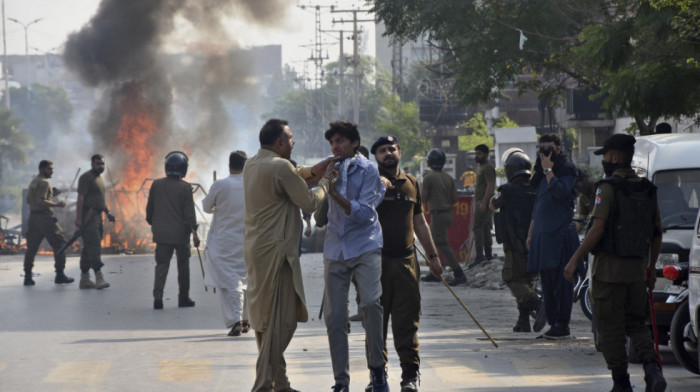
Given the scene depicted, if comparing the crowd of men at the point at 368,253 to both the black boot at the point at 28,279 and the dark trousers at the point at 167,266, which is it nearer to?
the dark trousers at the point at 167,266

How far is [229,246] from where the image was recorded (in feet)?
35.9

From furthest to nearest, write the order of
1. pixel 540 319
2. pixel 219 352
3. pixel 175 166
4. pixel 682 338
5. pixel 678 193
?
pixel 175 166 < pixel 540 319 < pixel 678 193 < pixel 219 352 < pixel 682 338

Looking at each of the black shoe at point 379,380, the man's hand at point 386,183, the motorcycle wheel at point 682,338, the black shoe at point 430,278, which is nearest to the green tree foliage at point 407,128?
the black shoe at point 430,278

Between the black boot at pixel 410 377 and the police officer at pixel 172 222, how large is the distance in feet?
20.6

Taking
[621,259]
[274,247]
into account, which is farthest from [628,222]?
[274,247]

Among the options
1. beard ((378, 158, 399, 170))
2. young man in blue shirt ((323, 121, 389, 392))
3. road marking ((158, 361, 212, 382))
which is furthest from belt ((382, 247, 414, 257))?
road marking ((158, 361, 212, 382))

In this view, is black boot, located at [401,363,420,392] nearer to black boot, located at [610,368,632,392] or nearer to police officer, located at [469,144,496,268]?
black boot, located at [610,368,632,392]

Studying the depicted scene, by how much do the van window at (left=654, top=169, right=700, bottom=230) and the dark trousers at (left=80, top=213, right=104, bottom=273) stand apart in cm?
873

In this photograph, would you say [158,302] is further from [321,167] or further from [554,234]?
[321,167]

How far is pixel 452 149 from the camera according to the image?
61.8m

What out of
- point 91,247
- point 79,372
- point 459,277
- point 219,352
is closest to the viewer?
point 79,372

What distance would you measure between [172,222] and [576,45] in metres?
6.78

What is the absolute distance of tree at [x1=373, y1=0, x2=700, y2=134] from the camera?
11.8 metres

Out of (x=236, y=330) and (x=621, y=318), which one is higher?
(x=621, y=318)
